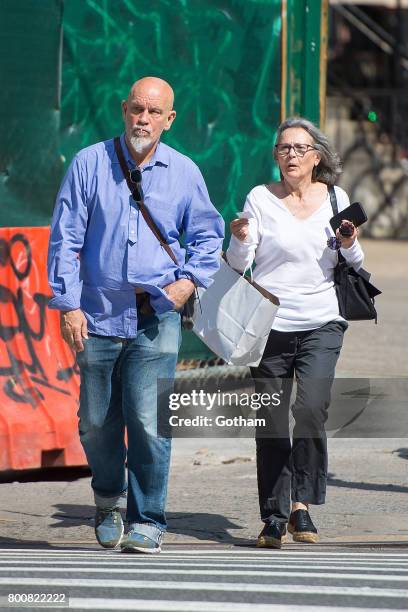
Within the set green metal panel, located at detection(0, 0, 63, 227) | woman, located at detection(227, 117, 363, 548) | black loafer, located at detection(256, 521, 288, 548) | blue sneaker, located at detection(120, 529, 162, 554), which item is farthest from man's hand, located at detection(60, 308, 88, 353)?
green metal panel, located at detection(0, 0, 63, 227)

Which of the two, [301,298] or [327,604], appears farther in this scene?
[301,298]

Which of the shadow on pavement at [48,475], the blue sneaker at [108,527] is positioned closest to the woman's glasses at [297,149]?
the blue sneaker at [108,527]

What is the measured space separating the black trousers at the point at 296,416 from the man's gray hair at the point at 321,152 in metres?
0.67

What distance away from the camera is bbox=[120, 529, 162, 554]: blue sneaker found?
5828 millimetres

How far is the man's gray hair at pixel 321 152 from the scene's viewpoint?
654cm

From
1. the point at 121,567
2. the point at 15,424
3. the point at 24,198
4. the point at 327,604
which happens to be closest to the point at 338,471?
the point at 15,424

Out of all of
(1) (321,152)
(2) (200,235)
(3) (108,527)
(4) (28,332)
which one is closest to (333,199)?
(1) (321,152)

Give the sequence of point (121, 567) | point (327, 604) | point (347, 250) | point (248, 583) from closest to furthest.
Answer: point (327, 604) → point (248, 583) → point (121, 567) → point (347, 250)

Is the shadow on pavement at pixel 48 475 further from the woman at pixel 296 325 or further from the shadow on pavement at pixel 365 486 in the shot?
the woman at pixel 296 325

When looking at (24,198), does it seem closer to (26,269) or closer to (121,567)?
(26,269)

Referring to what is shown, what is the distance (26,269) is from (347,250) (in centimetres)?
225

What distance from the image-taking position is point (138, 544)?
583 cm

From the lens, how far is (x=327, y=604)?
4320 mm

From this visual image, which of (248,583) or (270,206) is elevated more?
(270,206)
